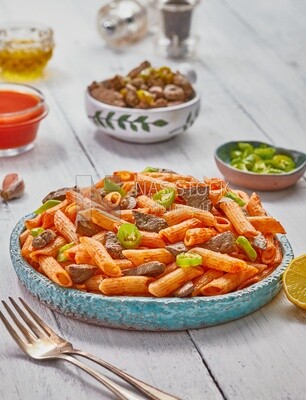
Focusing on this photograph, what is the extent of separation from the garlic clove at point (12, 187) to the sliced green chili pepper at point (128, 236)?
0.72m

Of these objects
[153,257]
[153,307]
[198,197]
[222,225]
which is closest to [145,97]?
[198,197]

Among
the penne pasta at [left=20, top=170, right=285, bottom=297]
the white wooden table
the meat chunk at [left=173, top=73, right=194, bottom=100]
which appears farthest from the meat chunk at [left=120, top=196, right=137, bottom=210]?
the meat chunk at [left=173, top=73, right=194, bottom=100]

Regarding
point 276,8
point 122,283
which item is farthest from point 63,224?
point 276,8

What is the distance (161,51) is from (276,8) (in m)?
0.95

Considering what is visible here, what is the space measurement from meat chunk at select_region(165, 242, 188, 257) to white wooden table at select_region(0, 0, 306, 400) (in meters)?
0.19

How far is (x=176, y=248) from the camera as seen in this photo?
7.16 ft

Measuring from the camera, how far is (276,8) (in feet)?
16.2

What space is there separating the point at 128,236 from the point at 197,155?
1075 mm

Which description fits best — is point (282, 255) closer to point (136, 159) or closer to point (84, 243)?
point (84, 243)

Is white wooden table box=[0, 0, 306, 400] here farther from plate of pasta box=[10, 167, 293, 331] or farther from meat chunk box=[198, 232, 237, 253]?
meat chunk box=[198, 232, 237, 253]

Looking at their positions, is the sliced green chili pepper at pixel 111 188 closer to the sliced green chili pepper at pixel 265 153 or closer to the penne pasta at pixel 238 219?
the penne pasta at pixel 238 219

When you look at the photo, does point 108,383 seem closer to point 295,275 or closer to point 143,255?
point 143,255

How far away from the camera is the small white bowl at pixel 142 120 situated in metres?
3.19

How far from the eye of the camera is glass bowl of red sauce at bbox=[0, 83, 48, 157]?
10.2 feet
